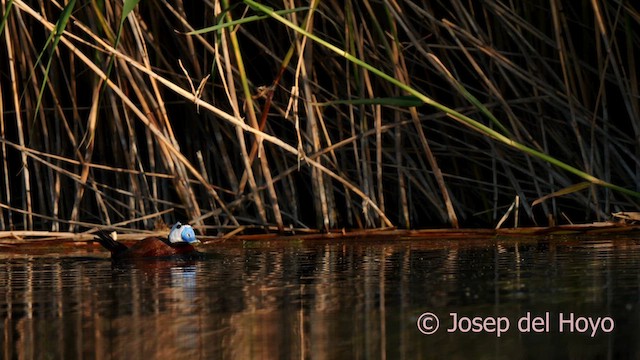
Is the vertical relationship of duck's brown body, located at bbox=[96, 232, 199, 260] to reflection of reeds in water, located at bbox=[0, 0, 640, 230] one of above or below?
below

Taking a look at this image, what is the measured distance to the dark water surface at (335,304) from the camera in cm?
337

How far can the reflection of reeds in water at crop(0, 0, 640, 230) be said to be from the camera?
6758 mm

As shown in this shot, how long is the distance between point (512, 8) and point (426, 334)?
148 inches

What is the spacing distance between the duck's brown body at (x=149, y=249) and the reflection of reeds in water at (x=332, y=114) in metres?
0.65

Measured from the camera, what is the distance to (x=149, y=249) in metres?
6.09

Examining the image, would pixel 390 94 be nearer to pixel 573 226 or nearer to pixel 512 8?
pixel 512 8

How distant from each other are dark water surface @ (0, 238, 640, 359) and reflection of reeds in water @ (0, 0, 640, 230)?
0.82 metres

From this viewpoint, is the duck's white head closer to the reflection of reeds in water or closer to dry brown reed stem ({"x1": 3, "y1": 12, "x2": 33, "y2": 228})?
the reflection of reeds in water

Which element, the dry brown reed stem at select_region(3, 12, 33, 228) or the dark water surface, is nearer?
the dark water surface

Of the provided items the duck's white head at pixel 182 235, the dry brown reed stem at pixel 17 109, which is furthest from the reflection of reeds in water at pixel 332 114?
the duck's white head at pixel 182 235

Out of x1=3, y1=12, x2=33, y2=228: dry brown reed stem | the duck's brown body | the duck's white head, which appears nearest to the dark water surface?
the duck's brown body

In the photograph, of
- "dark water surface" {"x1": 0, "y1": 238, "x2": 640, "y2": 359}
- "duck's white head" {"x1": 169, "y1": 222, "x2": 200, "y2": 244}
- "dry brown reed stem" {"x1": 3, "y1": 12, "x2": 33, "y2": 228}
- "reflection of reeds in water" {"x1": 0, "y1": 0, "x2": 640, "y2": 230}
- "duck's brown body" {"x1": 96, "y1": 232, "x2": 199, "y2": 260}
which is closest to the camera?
"dark water surface" {"x1": 0, "y1": 238, "x2": 640, "y2": 359}

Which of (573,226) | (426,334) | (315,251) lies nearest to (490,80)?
(573,226)

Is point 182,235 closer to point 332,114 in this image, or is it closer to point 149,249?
point 149,249
